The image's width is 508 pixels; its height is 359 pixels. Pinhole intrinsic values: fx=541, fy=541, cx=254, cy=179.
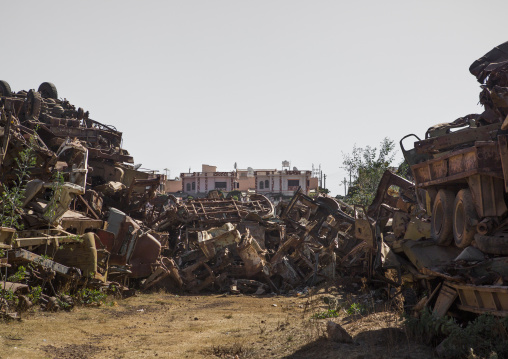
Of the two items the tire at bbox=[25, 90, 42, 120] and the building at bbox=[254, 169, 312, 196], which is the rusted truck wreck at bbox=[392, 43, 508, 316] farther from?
the building at bbox=[254, 169, 312, 196]

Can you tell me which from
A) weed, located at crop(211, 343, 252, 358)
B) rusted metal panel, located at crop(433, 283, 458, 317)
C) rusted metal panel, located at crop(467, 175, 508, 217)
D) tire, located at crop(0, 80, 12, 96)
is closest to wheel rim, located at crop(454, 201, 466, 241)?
rusted metal panel, located at crop(467, 175, 508, 217)

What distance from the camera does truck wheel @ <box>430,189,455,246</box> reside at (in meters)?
8.41

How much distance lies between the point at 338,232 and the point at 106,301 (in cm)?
775

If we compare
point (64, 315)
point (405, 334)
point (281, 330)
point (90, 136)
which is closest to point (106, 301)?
point (64, 315)

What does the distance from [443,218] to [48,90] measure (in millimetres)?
21031

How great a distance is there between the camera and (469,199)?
7.66m

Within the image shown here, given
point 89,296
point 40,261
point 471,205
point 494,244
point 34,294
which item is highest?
point 471,205

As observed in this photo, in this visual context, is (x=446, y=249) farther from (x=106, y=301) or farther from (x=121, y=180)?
(x=121, y=180)

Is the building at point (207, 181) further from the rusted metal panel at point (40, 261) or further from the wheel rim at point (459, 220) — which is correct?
the wheel rim at point (459, 220)

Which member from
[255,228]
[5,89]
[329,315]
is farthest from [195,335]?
[5,89]

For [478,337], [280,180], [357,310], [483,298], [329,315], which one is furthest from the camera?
[280,180]

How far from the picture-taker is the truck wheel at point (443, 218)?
841cm

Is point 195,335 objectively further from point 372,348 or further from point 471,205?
point 471,205

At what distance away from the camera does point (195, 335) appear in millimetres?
8594
